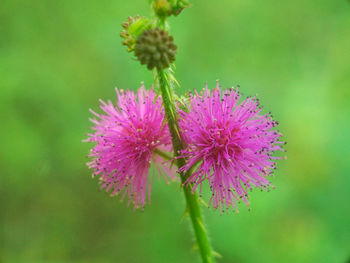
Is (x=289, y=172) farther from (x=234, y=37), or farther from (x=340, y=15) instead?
(x=340, y=15)

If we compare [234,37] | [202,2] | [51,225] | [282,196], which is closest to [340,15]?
[234,37]

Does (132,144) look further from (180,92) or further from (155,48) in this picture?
(180,92)

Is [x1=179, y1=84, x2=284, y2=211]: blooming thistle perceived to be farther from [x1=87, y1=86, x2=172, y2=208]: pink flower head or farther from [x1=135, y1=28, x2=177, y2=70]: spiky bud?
[x1=135, y1=28, x2=177, y2=70]: spiky bud

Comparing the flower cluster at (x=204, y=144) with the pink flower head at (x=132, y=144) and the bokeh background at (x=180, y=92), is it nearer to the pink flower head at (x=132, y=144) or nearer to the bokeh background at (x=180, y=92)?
the pink flower head at (x=132, y=144)

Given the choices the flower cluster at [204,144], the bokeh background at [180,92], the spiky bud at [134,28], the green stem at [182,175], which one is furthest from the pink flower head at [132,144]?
the bokeh background at [180,92]

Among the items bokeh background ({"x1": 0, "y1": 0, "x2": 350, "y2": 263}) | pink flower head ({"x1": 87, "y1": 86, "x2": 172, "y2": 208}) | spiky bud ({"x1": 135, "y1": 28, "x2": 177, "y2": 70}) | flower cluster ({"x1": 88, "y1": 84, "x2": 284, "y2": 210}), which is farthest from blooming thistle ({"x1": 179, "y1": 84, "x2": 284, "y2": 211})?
bokeh background ({"x1": 0, "y1": 0, "x2": 350, "y2": 263})

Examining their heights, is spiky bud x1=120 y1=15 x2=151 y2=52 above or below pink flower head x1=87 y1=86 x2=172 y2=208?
above
